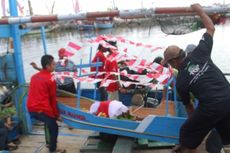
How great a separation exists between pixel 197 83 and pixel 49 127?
2.60m

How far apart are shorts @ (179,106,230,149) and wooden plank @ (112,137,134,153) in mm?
1435

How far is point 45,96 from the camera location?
17.6 ft

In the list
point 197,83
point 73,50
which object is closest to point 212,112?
point 197,83

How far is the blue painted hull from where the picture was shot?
16.3 ft

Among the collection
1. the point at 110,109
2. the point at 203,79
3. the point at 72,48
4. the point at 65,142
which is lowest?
the point at 65,142

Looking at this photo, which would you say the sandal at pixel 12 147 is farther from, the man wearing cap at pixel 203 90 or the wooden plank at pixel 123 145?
the man wearing cap at pixel 203 90

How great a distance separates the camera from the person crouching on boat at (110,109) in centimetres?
535

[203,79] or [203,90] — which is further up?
[203,79]

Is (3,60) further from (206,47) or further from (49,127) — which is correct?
(206,47)

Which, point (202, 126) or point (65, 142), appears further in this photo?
point (65, 142)

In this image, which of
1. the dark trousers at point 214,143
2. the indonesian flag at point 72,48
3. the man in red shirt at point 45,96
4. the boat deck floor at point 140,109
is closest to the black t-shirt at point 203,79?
the dark trousers at point 214,143

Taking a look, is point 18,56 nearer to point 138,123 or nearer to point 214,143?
point 138,123

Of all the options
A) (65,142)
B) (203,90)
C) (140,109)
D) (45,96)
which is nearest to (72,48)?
(45,96)

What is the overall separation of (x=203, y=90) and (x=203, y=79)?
0.36 feet
